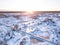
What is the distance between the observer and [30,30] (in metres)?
1.33

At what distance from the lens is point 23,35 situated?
51.7 inches

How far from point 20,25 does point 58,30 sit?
486 mm

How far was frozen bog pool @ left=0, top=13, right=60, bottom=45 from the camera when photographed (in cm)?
129

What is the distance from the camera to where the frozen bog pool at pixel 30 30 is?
1293 mm
